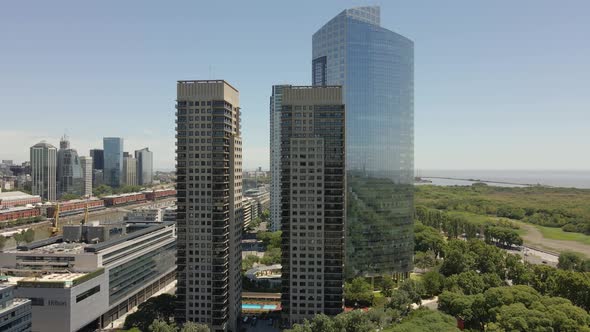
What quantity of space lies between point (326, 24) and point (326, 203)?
49.9 meters

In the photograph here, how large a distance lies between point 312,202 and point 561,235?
134m

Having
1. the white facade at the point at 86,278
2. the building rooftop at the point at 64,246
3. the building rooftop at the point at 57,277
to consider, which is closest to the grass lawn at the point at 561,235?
the white facade at the point at 86,278

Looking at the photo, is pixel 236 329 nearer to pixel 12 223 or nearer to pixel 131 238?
pixel 131 238

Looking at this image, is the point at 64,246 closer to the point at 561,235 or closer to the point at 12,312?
the point at 12,312

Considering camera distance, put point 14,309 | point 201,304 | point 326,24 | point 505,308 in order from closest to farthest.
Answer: point 14,309
point 505,308
point 201,304
point 326,24

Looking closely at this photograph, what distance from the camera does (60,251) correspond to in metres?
70.1

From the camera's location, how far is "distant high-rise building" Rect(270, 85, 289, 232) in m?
149

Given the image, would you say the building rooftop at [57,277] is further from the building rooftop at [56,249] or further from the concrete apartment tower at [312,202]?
the concrete apartment tower at [312,202]

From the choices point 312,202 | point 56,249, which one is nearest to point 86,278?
point 56,249

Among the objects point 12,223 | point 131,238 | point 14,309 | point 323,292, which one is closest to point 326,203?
Answer: point 323,292

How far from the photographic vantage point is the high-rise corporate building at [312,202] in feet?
226

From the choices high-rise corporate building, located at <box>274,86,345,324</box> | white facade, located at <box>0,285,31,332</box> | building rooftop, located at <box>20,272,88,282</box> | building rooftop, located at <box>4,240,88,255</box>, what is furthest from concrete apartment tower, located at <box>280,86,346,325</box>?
white facade, located at <box>0,285,31,332</box>

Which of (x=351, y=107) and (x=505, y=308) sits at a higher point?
(x=351, y=107)

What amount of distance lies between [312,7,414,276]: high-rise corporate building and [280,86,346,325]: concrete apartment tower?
2220 cm
